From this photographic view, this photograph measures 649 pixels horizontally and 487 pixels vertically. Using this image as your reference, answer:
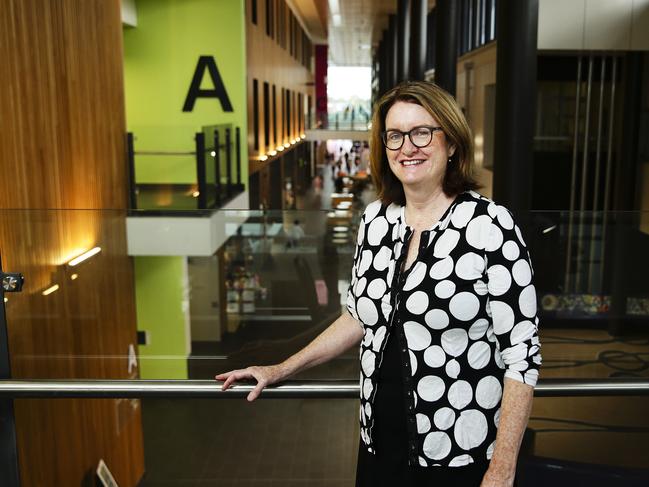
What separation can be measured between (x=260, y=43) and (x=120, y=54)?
778 centimetres

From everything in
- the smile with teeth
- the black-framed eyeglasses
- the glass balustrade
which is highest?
the black-framed eyeglasses

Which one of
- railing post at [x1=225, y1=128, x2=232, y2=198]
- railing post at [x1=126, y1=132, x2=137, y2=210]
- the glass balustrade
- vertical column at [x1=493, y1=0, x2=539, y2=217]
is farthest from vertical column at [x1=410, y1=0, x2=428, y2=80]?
the glass balustrade

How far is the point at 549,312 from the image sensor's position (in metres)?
2.66

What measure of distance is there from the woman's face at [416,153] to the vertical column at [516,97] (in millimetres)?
5508

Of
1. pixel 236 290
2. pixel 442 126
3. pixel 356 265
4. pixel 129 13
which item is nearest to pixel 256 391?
pixel 356 265

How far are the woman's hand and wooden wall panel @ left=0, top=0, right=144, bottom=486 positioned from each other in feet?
6.17

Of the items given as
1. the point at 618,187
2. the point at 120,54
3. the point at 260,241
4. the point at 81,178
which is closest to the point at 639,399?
the point at 260,241

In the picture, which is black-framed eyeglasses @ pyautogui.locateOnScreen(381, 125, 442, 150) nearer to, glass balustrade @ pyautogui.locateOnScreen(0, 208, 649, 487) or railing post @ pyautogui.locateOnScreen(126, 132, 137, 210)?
glass balustrade @ pyautogui.locateOnScreen(0, 208, 649, 487)

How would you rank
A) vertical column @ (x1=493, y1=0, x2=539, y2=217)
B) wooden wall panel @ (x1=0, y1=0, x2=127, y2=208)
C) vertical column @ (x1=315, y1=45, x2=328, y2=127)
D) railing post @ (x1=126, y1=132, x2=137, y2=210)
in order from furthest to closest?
vertical column @ (x1=315, y1=45, x2=328, y2=127), railing post @ (x1=126, y1=132, x2=137, y2=210), vertical column @ (x1=493, y1=0, x2=539, y2=217), wooden wall panel @ (x1=0, y1=0, x2=127, y2=208)

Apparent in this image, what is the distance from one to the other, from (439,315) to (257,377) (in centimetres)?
58

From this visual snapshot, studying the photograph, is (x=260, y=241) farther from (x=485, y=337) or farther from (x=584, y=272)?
(x=485, y=337)

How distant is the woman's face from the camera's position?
63.8 inches

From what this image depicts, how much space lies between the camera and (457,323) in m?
1.56

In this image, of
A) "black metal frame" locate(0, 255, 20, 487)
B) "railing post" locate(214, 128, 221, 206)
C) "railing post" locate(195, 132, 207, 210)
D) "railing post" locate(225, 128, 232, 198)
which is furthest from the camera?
"railing post" locate(225, 128, 232, 198)
